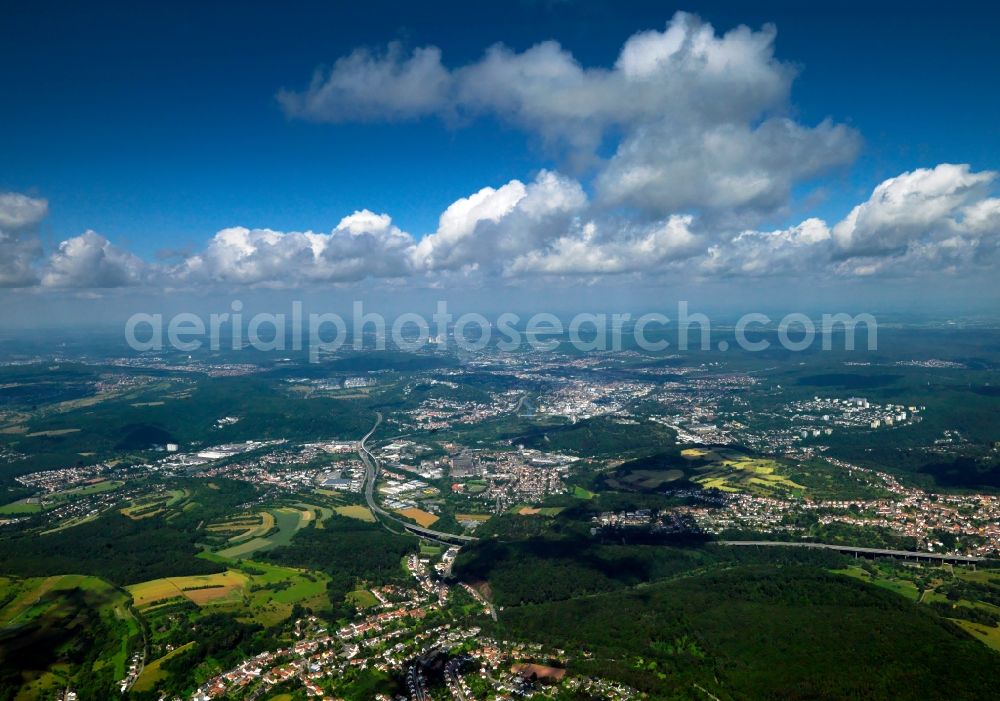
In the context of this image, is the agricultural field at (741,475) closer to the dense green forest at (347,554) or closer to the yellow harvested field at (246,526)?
the dense green forest at (347,554)

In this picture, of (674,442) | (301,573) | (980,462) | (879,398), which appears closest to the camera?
(301,573)

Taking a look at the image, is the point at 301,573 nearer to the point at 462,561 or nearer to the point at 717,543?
the point at 462,561

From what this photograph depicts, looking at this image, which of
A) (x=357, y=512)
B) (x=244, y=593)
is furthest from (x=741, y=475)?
(x=244, y=593)

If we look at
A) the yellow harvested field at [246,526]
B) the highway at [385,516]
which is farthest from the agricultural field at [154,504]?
the highway at [385,516]

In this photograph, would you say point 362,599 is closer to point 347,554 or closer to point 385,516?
point 347,554

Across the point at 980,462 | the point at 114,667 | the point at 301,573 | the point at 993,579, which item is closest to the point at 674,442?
the point at 980,462

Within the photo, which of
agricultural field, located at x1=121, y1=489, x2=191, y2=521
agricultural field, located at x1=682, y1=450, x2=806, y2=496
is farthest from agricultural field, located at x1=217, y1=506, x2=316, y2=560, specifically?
agricultural field, located at x1=682, y1=450, x2=806, y2=496
